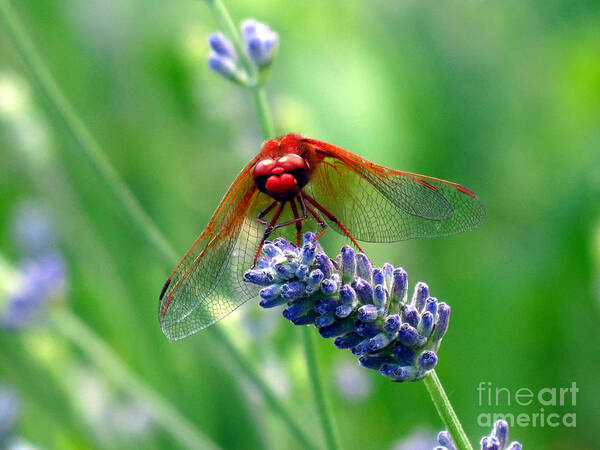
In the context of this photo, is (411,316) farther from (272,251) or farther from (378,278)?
(272,251)

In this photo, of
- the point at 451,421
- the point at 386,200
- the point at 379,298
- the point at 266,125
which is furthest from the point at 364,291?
the point at 266,125

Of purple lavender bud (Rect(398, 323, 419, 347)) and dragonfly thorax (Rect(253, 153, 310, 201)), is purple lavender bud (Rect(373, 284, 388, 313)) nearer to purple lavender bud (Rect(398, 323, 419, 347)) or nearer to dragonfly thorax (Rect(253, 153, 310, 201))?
purple lavender bud (Rect(398, 323, 419, 347))

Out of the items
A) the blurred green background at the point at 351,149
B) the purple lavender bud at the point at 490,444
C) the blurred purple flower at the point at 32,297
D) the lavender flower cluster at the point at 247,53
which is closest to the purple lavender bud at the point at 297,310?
the purple lavender bud at the point at 490,444

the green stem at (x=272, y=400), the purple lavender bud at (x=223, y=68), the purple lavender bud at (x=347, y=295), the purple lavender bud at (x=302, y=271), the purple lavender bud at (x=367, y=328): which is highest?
the purple lavender bud at (x=223, y=68)

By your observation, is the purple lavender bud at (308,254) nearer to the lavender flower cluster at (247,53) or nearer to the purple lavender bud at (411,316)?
the purple lavender bud at (411,316)

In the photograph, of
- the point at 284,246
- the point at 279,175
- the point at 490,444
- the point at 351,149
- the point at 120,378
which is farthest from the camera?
the point at 351,149

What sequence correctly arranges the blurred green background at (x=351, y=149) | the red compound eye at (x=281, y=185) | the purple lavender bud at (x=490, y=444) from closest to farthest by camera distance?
the purple lavender bud at (x=490, y=444)
the red compound eye at (x=281, y=185)
the blurred green background at (x=351, y=149)

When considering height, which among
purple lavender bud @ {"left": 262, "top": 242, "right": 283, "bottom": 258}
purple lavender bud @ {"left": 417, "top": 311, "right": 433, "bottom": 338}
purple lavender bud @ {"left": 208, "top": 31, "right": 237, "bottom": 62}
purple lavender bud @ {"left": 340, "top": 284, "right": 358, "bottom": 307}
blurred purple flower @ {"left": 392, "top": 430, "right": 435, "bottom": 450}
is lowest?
blurred purple flower @ {"left": 392, "top": 430, "right": 435, "bottom": 450}

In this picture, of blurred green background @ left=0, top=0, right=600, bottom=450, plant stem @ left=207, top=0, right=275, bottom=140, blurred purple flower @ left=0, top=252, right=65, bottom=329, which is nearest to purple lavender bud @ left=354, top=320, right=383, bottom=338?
plant stem @ left=207, top=0, right=275, bottom=140
